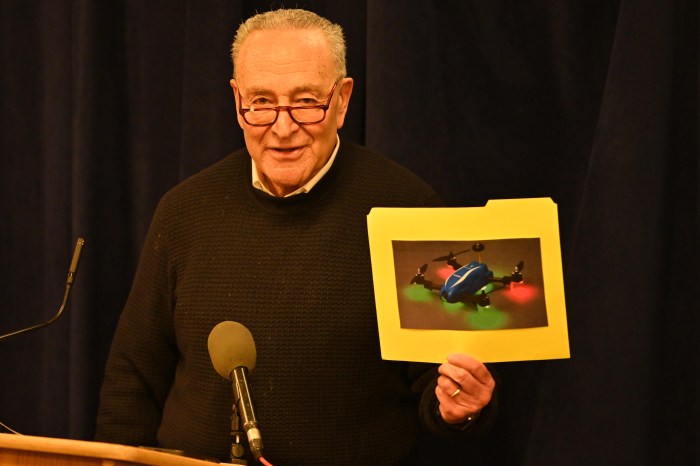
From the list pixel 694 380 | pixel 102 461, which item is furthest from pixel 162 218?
pixel 694 380

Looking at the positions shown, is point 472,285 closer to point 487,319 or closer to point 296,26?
point 487,319

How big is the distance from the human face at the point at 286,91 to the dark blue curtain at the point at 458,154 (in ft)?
1.50

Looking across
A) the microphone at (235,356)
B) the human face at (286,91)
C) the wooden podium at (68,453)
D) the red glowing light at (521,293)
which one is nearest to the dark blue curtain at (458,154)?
the human face at (286,91)

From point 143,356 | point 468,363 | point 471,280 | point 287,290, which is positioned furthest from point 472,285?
point 143,356

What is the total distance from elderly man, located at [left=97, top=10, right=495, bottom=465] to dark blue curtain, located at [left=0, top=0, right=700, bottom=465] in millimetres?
412

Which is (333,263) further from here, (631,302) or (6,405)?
(6,405)

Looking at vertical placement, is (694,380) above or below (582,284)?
→ below

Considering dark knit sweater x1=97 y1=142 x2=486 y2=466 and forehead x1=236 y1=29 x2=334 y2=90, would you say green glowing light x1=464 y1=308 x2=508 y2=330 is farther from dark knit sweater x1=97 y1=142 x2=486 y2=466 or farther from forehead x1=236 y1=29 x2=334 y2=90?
forehead x1=236 y1=29 x2=334 y2=90

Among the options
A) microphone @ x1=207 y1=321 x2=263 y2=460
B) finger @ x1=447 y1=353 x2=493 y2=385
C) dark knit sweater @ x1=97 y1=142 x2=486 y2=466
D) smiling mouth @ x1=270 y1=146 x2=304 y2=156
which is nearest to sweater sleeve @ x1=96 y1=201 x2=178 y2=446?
dark knit sweater @ x1=97 y1=142 x2=486 y2=466

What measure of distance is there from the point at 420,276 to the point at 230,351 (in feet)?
1.29

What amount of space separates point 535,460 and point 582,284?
440mm

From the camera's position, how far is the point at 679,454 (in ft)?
7.24

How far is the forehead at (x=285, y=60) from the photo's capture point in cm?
188

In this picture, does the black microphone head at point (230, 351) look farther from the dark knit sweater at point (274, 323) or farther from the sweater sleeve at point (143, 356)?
the sweater sleeve at point (143, 356)
